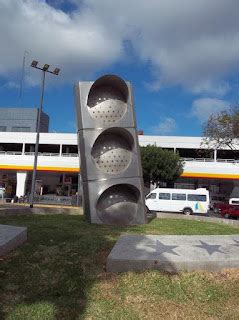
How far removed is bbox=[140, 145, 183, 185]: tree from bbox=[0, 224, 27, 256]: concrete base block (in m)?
36.9

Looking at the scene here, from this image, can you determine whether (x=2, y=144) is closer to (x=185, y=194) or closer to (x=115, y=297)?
(x=185, y=194)

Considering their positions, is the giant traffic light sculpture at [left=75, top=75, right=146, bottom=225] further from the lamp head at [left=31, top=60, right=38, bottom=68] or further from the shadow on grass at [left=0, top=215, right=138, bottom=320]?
the lamp head at [left=31, top=60, right=38, bottom=68]

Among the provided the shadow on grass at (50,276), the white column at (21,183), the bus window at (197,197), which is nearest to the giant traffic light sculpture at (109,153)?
the shadow on grass at (50,276)

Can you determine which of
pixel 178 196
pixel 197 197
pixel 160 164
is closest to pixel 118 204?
pixel 178 196

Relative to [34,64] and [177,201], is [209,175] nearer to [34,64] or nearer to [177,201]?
[177,201]

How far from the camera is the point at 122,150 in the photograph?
15547mm

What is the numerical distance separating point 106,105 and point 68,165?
33.2 m

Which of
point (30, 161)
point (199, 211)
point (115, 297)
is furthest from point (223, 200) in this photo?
point (115, 297)

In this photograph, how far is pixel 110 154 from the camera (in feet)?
50.3

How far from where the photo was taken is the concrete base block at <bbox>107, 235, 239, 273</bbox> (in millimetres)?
6352

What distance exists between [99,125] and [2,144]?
143 feet

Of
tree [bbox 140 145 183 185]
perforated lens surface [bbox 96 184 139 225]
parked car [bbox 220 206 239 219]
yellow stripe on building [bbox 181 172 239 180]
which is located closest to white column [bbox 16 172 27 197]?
tree [bbox 140 145 183 185]

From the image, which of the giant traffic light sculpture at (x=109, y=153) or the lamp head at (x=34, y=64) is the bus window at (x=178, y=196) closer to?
the lamp head at (x=34, y=64)

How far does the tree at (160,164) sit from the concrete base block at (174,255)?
122ft
